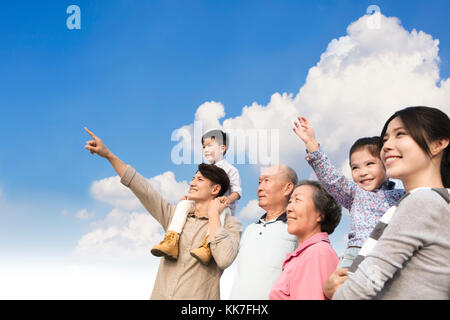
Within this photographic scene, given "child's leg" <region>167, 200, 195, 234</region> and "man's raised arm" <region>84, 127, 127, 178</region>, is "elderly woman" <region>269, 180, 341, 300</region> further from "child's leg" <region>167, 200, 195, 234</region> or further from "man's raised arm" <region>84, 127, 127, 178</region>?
"man's raised arm" <region>84, 127, 127, 178</region>

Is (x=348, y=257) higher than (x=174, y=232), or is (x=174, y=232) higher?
(x=174, y=232)

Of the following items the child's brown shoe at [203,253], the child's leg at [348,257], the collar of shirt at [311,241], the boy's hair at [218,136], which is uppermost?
the boy's hair at [218,136]

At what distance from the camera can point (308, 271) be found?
3.04m

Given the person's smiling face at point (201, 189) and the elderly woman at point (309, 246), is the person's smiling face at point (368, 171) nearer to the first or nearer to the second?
the elderly woman at point (309, 246)

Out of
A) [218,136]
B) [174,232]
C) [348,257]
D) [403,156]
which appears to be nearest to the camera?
[403,156]

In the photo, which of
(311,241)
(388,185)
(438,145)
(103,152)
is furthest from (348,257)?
(103,152)

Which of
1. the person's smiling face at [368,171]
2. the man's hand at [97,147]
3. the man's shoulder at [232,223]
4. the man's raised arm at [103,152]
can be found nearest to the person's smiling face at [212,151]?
the man's shoulder at [232,223]

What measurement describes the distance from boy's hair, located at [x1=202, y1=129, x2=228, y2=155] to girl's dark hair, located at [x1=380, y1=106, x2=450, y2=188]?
385 cm

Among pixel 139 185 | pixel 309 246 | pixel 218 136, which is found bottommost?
pixel 309 246

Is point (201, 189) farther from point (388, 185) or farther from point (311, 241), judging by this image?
point (388, 185)

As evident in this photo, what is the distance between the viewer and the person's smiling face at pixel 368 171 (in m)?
3.75

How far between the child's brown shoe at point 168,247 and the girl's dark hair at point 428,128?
9.06 ft

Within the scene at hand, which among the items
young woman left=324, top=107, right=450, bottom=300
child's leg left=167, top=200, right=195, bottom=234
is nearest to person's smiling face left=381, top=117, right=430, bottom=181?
young woman left=324, top=107, right=450, bottom=300

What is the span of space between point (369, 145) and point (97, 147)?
2923 mm
